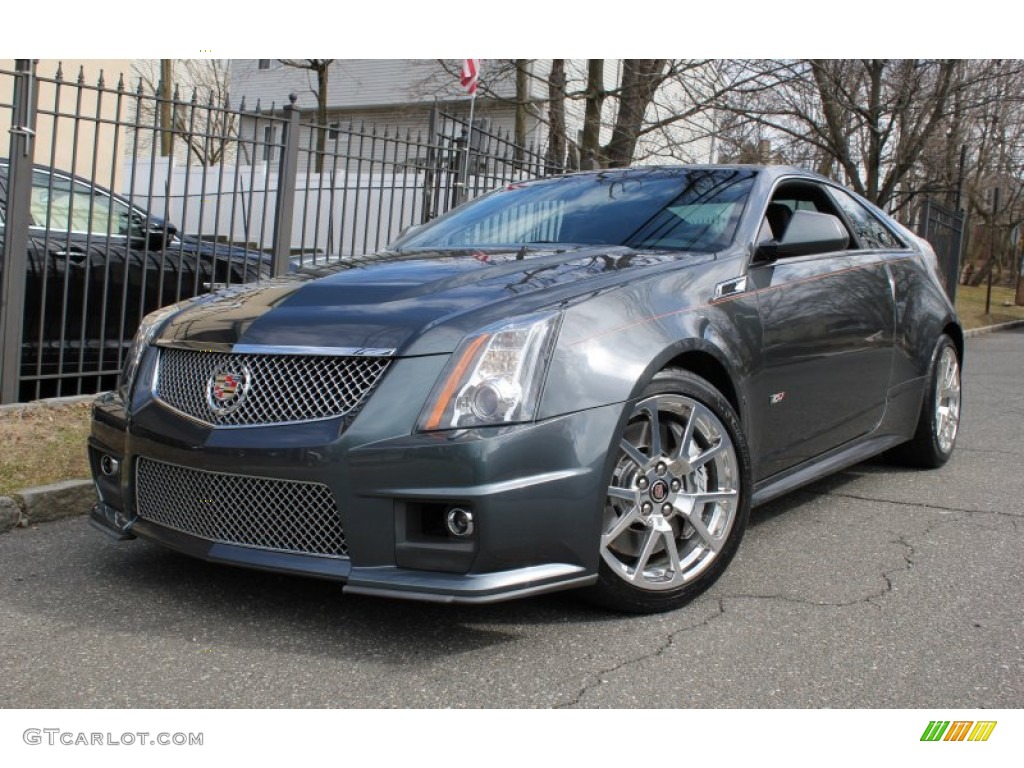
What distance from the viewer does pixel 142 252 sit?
6.79 meters

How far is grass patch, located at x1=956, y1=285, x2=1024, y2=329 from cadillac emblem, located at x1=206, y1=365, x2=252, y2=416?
1882cm

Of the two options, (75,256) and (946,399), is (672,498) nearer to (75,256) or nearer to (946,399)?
(946,399)

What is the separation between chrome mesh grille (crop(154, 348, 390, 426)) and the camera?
9.80 feet

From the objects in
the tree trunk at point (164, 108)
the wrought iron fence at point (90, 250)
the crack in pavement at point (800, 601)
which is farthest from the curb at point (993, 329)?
the crack in pavement at point (800, 601)

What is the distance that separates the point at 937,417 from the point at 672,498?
290 centimetres

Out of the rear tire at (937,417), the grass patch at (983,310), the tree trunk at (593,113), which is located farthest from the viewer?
the grass patch at (983,310)

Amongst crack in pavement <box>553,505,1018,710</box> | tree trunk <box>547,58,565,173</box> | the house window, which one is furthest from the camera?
tree trunk <box>547,58,565,173</box>

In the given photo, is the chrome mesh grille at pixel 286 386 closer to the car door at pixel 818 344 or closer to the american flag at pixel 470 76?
the car door at pixel 818 344

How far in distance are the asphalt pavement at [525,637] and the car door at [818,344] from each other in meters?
0.50

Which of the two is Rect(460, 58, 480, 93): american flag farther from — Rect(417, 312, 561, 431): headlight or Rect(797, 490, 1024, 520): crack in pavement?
Rect(417, 312, 561, 431): headlight

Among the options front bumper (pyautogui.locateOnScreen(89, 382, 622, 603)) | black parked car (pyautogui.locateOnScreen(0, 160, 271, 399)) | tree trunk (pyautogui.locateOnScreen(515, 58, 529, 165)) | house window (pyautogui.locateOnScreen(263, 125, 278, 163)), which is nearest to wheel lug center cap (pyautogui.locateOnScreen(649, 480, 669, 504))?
front bumper (pyautogui.locateOnScreen(89, 382, 622, 603))

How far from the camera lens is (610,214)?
4.31m

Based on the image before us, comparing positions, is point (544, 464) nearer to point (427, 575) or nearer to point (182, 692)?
point (427, 575)
